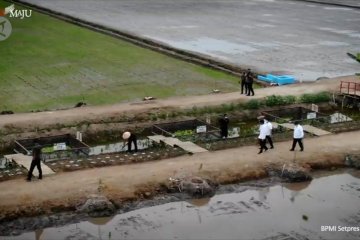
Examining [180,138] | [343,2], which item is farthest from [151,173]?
[343,2]

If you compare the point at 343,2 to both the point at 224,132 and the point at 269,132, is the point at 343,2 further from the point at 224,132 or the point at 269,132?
the point at 269,132

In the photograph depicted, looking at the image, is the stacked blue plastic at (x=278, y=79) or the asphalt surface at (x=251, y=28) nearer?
the stacked blue plastic at (x=278, y=79)

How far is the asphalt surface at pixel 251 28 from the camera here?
4031cm

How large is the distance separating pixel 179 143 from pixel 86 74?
510 inches

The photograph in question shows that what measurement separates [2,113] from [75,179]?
Answer: 877 centimetres

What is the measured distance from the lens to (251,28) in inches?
2067

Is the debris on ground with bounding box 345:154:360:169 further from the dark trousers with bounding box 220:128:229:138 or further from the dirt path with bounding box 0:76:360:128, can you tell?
the dirt path with bounding box 0:76:360:128

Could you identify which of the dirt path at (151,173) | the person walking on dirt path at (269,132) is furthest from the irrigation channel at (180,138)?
the person walking on dirt path at (269,132)

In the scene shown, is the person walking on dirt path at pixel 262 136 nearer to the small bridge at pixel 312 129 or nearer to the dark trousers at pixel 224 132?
the dark trousers at pixel 224 132

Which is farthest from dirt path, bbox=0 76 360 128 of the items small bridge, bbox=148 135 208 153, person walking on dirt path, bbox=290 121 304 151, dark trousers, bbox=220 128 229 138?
person walking on dirt path, bbox=290 121 304 151

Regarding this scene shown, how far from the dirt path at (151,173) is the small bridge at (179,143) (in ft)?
1.94

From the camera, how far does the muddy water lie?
1755cm

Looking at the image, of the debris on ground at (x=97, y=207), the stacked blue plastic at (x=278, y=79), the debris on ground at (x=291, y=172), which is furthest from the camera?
the stacked blue plastic at (x=278, y=79)

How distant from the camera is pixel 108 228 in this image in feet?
58.9
